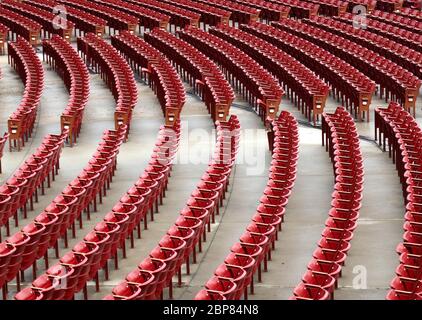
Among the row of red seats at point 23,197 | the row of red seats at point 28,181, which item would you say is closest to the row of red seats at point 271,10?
the row of red seats at point 23,197

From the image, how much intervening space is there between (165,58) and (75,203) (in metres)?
8.81

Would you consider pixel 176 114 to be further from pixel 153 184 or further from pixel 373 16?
pixel 373 16

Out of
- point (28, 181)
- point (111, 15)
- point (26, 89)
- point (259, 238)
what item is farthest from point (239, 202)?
point (111, 15)

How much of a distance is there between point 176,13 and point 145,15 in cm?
72

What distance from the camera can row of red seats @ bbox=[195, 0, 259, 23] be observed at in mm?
24156

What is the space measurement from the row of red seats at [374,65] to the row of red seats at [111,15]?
3567 millimetres

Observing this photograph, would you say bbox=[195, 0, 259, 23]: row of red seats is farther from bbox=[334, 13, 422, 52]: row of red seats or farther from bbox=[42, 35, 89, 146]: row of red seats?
bbox=[42, 35, 89, 146]: row of red seats

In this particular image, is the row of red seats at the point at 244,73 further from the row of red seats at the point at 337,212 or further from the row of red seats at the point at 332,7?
the row of red seats at the point at 332,7

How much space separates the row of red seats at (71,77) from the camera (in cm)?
1474

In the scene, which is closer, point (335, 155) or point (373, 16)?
point (335, 155)

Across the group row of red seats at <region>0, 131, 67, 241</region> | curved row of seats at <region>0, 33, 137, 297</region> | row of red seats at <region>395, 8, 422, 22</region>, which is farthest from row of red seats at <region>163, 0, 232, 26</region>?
row of red seats at <region>0, 131, 67, 241</region>

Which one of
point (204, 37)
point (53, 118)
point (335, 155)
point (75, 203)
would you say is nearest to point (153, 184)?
point (75, 203)

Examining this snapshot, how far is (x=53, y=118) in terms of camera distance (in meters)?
16.5

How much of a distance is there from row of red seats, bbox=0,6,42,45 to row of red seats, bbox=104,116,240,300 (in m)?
10.5
